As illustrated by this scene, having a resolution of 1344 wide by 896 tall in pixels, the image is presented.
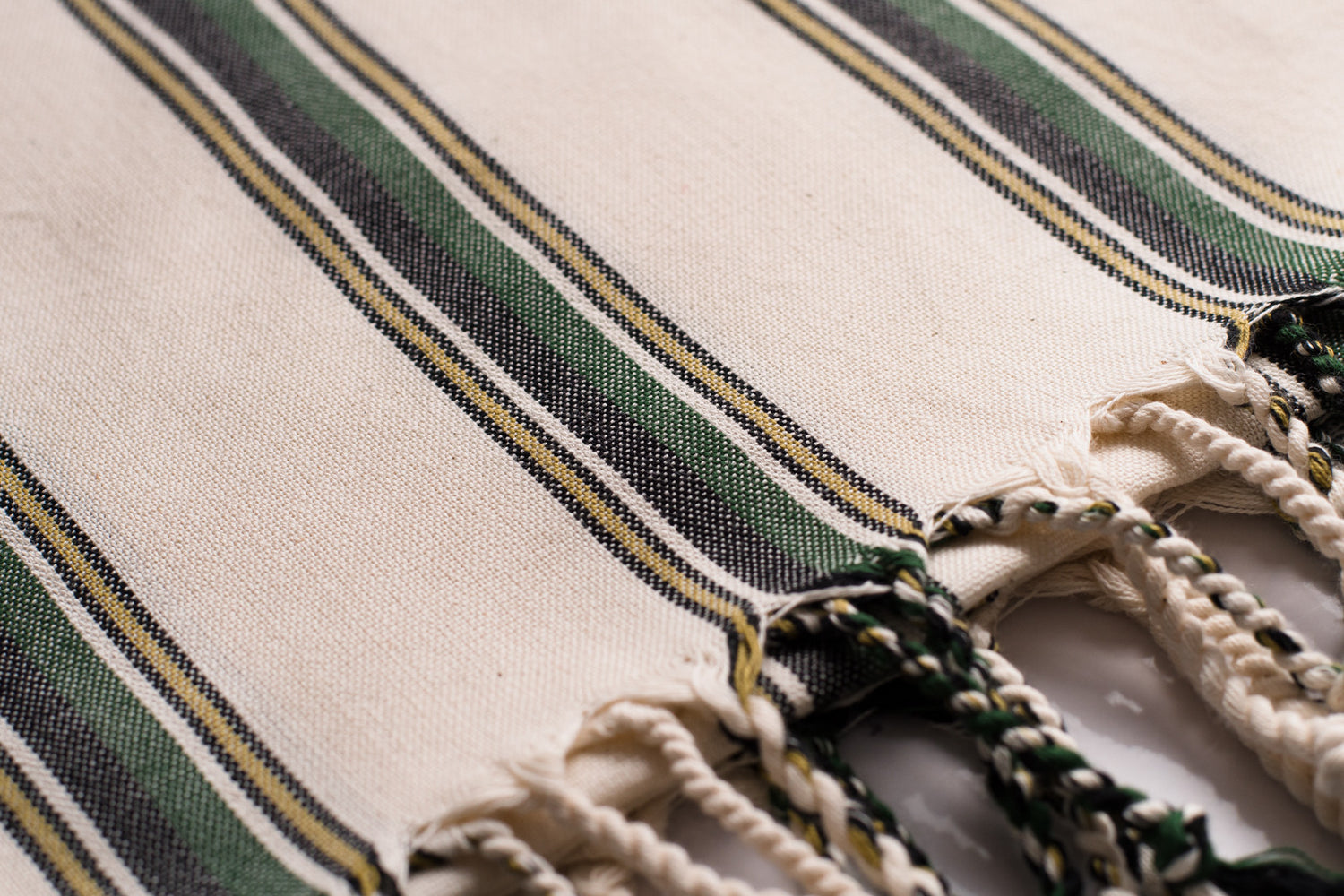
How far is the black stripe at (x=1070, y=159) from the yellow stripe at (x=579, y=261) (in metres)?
0.27

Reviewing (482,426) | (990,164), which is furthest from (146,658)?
(990,164)

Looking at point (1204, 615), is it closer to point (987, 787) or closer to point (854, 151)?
point (987, 787)

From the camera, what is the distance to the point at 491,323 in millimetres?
666

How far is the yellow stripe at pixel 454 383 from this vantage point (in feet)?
1.73

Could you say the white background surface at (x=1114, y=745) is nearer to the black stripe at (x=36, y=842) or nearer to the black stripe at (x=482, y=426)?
the black stripe at (x=482, y=426)

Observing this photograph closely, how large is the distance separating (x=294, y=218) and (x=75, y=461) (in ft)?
0.69

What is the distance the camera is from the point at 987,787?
54 cm

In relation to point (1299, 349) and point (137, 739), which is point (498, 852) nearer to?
point (137, 739)

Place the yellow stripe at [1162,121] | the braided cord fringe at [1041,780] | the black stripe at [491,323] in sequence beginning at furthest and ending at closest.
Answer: the yellow stripe at [1162,121] < the black stripe at [491,323] < the braided cord fringe at [1041,780]

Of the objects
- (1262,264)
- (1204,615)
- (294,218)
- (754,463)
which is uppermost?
(294,218)

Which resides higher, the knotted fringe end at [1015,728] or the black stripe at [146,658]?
the black stripe at [146,658]

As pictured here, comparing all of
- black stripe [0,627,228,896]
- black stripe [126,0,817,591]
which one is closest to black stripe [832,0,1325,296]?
black stripe [126,0,817,591]

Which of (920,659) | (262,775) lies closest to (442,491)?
(262,775)

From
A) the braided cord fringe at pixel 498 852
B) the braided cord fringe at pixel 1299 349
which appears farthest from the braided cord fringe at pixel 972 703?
the braided cord fringe at pixel 1299 349
